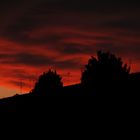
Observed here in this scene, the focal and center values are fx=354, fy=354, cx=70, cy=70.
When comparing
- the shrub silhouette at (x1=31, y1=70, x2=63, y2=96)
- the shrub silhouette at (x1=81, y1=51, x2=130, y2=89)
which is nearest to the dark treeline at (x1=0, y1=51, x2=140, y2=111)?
the shrub silhouette at (x1=81, y1=51, x2=130, y2=89)

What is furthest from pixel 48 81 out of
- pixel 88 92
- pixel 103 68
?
pixel 88 92

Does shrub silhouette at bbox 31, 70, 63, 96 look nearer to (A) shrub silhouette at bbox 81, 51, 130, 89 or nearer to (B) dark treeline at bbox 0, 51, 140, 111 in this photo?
Answer: (A) shrub silhouette at bbox 81, 51, 130, 89

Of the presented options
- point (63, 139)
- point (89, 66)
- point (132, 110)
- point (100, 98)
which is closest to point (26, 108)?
point (63, 139)

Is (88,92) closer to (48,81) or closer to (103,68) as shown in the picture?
(103,68)

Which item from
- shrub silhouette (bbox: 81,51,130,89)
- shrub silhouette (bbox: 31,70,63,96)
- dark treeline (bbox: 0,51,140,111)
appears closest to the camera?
dark treeline (bbox: 0,51,140,111)

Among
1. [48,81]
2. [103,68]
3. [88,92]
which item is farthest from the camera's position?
[48,81]

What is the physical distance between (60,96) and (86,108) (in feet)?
2.90

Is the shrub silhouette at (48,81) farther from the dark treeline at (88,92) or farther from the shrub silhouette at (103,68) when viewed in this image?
the dark treeline at (88,92)

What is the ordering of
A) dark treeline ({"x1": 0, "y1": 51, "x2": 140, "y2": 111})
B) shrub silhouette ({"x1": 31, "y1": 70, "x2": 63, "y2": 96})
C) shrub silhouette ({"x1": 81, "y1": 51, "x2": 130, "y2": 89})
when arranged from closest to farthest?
dark treeline ({"x1": 0, "y1": 51, "x2": 140, "y2": 111}), shrub silhouette ({"x1": 81, "y1": 51, "x2": 130, "y2": 89}), shrub silhouette ({"x1": 31, "y1": 70, "x2": 63, "y2": 96})

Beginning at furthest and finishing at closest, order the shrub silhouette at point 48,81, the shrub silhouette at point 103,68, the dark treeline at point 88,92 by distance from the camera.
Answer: the shrub silhouette at point 48,81 → the shrub silhouette at point 103,68 → the dark treeline at point 88,92

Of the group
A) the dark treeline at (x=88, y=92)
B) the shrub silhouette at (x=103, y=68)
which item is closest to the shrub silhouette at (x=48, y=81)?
the shrub silhouette at (x=103, y=68)

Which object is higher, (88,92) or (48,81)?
(48,81)

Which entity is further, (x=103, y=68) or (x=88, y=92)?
(x=103, y=68)

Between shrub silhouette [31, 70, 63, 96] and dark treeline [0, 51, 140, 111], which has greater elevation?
shrub silhouette [31, 70, 63, 96]
